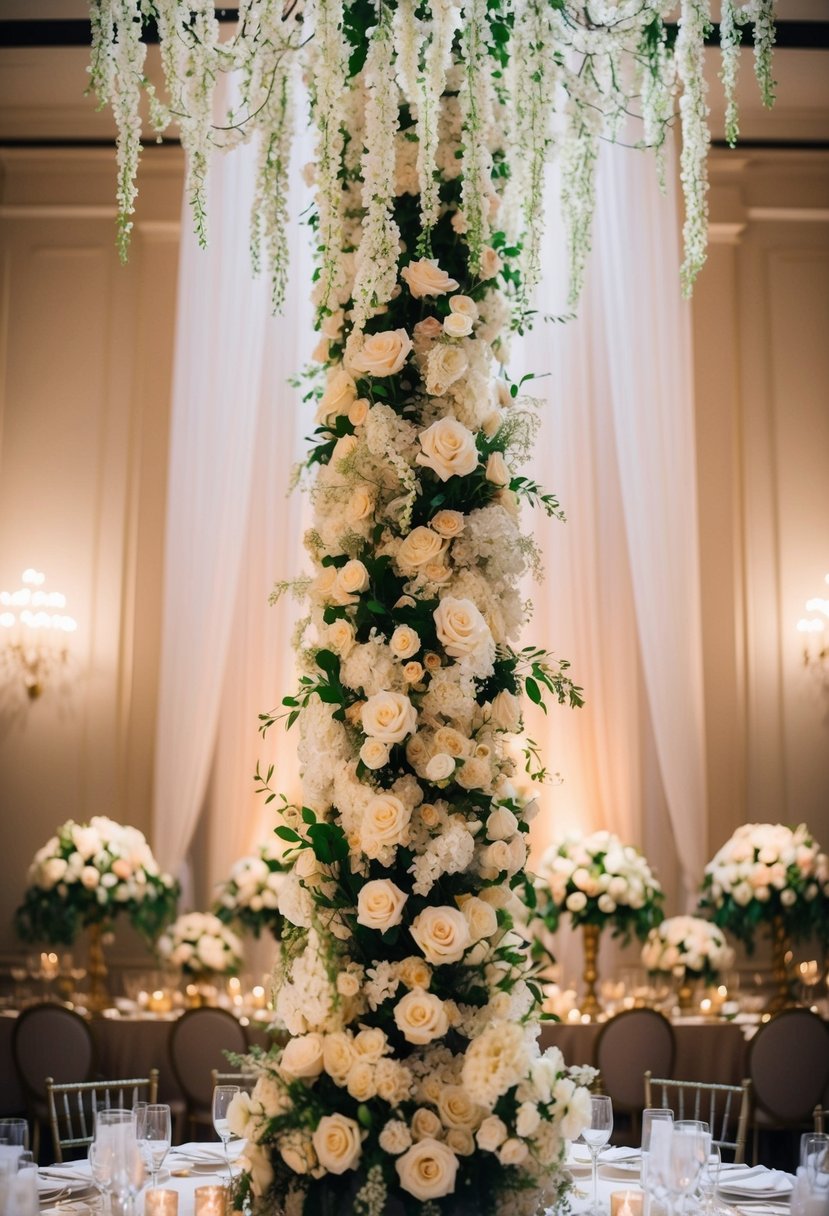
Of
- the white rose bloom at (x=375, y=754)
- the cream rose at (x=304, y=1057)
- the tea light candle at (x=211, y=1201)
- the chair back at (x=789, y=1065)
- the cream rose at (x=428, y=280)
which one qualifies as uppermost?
the cream rose at (x=428, y=280)

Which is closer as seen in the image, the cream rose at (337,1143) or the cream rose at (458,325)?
the cream rose at (337,1143)

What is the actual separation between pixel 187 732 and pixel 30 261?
2890 mm

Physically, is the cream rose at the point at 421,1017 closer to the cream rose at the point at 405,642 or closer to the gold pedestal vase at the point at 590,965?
the cream rose at the point at 405,642

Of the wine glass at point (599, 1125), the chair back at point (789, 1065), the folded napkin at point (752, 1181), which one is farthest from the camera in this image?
the chair back at point (789, 1065)

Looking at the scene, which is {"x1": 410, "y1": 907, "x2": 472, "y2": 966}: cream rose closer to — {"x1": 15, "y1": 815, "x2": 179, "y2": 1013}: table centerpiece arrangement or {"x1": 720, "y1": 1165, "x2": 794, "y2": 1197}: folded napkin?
{"x1": 720, "y1": 1165, "x2": 794, "y2": 1197}: folded napkin

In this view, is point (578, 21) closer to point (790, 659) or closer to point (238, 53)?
point (238, 53)

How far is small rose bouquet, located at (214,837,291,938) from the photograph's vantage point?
6.05m

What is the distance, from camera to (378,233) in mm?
2604

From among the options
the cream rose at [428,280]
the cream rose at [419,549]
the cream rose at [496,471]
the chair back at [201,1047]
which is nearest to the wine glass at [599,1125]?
the cream rose at [419,549]

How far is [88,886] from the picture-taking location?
583cm

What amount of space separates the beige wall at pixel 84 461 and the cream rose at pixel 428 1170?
190 inches

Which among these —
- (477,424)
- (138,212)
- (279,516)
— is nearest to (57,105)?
(138,212)

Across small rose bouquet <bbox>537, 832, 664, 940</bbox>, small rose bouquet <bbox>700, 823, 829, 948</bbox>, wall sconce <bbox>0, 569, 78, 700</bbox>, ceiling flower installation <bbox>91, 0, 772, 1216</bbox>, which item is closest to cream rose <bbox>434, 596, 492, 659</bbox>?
ceiling flower installation <bbox>91, 0, 772, 1216</bbox>

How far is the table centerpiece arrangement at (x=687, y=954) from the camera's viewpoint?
5832 millimetres
